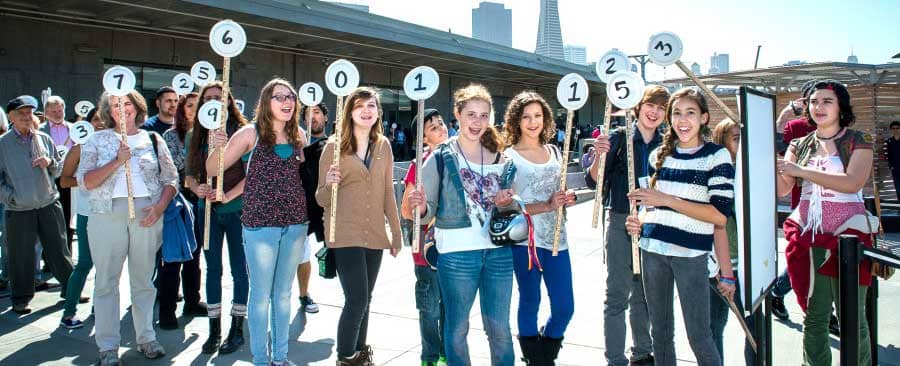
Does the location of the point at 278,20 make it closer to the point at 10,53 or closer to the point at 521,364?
the point at 10,53

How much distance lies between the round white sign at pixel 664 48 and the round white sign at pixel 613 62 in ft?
1.90

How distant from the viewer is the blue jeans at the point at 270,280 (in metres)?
4.11

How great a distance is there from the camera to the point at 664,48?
3555 mm

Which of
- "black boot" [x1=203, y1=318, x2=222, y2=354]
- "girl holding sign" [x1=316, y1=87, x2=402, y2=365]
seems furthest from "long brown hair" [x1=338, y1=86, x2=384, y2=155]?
"black boot" [x1=203, y1=318, x2=222, y2=354]

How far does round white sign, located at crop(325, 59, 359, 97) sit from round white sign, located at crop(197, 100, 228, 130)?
1004 mm

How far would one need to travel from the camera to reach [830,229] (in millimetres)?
3869

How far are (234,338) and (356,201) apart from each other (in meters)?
1.61

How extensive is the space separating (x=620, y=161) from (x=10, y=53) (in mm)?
16242

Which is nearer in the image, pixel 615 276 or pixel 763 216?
pixel 763 216

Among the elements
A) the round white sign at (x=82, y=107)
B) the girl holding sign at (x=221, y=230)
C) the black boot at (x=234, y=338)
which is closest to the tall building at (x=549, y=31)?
the round white sign at (x=82, y=107)

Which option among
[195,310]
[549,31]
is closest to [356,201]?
[195,310]

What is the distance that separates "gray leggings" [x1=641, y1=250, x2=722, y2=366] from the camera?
3.43 metres

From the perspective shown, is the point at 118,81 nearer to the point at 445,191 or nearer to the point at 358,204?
the point at 358,204

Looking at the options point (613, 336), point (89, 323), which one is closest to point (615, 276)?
point (613, 336)
